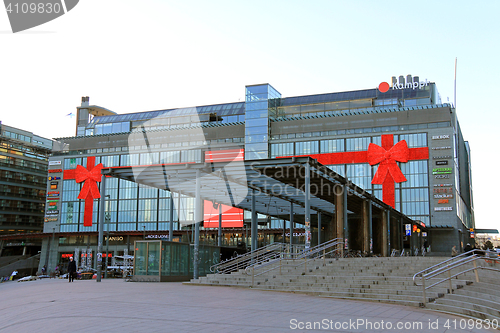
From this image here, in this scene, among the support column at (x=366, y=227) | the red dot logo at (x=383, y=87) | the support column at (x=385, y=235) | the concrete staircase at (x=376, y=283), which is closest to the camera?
the concrete staircase at (x=376, y=283)

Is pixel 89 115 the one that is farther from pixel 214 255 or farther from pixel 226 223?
pixel 214 255

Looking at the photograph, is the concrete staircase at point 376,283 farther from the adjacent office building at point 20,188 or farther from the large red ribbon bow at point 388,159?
the adjacent office building at point 20,188

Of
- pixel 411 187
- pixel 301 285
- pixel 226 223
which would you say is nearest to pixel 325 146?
pixel 411 187

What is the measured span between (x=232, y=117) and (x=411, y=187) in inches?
1324

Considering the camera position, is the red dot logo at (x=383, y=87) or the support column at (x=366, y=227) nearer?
the support column at (x=366, y=227)

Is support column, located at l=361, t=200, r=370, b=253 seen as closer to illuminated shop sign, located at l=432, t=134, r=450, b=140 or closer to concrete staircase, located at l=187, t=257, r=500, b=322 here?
concrete staircase, located at l=187, t=257, r=500, b=322

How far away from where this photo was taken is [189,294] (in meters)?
16.7

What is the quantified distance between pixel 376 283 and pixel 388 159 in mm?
56251

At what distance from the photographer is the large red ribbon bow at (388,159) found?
6919cm

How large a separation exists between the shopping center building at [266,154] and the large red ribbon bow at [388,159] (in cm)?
15

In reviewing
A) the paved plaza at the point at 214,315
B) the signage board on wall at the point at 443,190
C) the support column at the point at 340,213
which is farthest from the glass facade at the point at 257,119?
the paved plaza at the point at 214,315

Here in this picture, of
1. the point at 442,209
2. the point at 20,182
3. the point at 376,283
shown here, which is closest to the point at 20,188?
the point at 20,182

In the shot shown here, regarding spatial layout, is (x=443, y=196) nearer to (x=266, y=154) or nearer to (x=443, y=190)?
(x=443, y=190)

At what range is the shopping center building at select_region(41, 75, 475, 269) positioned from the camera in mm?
68625
